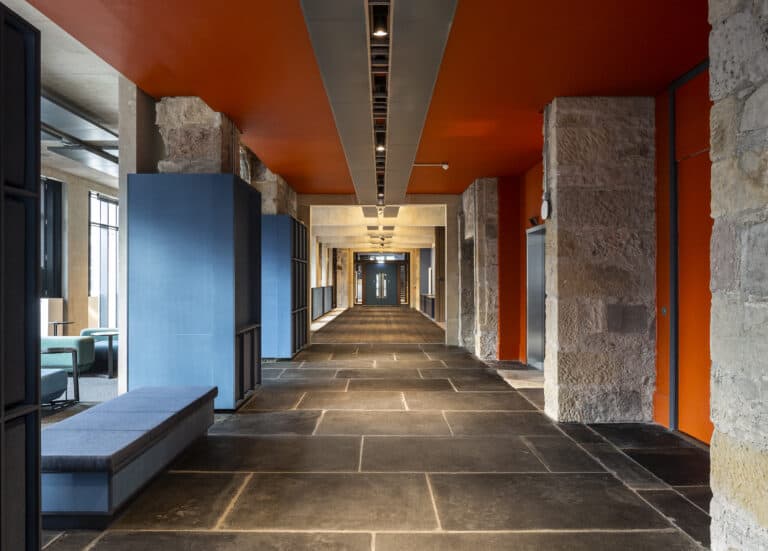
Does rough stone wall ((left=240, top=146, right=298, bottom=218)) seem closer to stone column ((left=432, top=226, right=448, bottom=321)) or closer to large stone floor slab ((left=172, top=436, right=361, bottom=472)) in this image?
large stone floor slab ((left=172, top=436, right=361, bottom=472))

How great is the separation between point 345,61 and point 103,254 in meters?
11.1

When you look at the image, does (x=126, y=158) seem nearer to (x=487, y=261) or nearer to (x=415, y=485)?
(x=415, y=485)

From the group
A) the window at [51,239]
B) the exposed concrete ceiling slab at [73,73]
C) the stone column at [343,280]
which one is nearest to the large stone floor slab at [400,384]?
the exposed concrete ceiling slab at [73,73]

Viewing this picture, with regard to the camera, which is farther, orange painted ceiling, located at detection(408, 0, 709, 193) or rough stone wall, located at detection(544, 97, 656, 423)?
rough stone wall, located at detection(544, 97, 656, 423)

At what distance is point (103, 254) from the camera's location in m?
13.2

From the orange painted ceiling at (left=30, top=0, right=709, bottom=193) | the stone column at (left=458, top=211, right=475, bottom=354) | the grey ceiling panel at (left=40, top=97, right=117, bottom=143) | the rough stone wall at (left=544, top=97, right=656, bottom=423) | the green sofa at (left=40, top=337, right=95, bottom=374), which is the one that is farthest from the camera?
the stone column at (left=458, top=211, right=475, bottom=354)

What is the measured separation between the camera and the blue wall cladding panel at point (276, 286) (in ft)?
29.8

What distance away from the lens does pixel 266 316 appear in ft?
30.0

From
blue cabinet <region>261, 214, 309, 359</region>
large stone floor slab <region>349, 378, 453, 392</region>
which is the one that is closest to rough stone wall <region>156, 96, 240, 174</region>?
large stone floor slab <region>349, 378, 453, 392</region>

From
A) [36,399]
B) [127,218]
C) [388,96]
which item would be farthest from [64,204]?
[36,399]

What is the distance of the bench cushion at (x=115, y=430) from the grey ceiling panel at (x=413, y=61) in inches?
115

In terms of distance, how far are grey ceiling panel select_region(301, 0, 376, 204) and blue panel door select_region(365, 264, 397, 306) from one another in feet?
96.2

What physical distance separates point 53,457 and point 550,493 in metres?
2.79

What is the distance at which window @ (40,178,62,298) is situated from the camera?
11.2 m
